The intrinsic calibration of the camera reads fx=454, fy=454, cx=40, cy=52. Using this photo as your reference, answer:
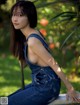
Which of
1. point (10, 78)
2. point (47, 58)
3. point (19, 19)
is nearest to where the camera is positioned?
point (47, 58)

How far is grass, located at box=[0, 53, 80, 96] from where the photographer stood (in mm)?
6901

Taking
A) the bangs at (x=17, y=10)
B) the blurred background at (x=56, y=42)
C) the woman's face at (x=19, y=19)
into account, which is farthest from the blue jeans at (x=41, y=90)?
the blurred background at (x=56, y=42)

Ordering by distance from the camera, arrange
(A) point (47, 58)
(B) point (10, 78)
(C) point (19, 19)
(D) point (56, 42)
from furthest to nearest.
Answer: (D) point (56, 42), (B) point (10, 78), (C) point (19, 19), (A) point (47, 58)

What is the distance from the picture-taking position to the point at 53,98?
11.7 ft

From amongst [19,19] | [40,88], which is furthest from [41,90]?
[19,19]

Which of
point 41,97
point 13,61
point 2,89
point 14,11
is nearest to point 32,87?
point 41,97

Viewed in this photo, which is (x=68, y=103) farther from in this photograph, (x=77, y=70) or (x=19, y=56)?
(x=77, y=70)

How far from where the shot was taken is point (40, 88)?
3516mm

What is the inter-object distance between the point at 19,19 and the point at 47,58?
41cm

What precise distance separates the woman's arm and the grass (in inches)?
116

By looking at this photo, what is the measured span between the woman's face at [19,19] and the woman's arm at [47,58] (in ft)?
0.60

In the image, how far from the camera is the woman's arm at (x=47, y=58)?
11.4 ft

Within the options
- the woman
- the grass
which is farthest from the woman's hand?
the grass

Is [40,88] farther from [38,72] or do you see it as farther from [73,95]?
[73,95]
